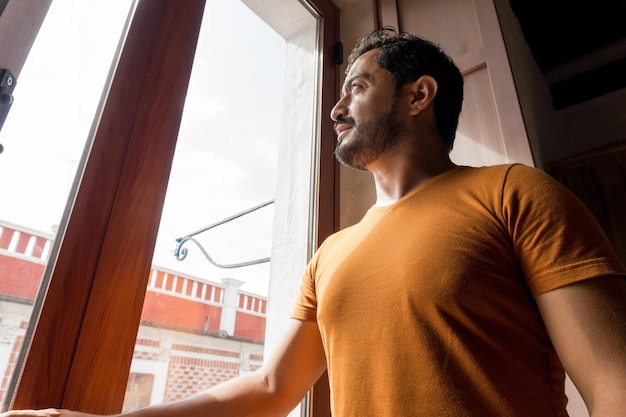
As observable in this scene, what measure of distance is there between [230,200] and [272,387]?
22.9 inches

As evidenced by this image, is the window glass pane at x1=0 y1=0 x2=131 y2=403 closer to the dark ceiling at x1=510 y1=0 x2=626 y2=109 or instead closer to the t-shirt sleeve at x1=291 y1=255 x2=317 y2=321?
the t-shirt sleeve at x1=291 y1=255 x2=317 y2=321

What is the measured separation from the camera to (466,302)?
0.62 meters

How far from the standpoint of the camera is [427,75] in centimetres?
107

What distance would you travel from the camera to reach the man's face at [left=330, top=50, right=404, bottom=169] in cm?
100

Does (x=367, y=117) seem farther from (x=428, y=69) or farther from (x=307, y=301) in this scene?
(x=307, y=301)

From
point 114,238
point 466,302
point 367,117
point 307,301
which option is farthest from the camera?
point 367,117

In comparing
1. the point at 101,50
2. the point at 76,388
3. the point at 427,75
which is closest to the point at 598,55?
the point at 427,75

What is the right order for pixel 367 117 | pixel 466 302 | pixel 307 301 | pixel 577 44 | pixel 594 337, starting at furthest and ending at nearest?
pixel 577 44 < pixel 367 117 < pixel 307 301 < pixel 466 302 < pixel 594 337

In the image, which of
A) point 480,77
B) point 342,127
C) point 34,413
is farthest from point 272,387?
point 480,77

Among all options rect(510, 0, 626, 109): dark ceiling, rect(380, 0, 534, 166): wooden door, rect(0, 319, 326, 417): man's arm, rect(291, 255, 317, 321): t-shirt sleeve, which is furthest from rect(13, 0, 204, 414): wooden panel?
rect(510, 0, 626, 109): dark ceiling

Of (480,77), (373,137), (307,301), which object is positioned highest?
(480,77)

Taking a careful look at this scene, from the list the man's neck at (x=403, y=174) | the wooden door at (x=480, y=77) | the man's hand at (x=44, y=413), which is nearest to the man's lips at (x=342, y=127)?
the man's neck at (x=403, y=174)

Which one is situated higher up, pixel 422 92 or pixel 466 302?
pixel 422 92

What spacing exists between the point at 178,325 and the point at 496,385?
73 cm
